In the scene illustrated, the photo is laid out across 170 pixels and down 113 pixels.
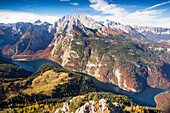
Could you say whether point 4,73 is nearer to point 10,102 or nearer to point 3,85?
point 3,85

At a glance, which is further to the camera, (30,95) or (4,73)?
(4,73)

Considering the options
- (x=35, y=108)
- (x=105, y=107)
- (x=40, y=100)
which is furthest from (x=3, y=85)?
(x=105, y=107)

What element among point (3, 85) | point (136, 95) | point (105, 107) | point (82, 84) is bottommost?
point (136, 95)

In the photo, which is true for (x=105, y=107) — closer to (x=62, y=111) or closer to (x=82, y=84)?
(x=62, y=111)

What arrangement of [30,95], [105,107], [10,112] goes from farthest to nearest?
1. [30,95]
2. [10,112]
3. [105,107]

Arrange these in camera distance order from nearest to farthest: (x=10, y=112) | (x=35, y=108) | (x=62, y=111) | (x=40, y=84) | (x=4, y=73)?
(x=62, y=111) < (x=10, y=112) < (x=35, y=108) < (x=40, y=84) < (x=4, y=73)

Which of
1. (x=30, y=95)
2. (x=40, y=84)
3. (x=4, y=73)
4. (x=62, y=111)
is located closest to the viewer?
(x=62, y=111)

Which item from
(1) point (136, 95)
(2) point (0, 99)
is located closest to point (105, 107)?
(2) point (0, 99)

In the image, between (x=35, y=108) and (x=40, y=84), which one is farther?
(x=40, y=84)

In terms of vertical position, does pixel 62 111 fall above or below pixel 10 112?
above
